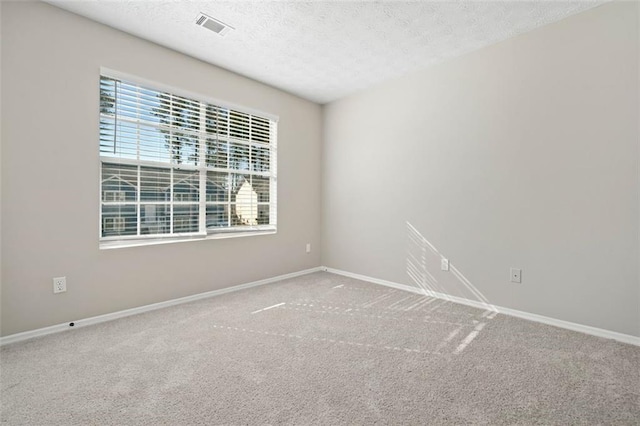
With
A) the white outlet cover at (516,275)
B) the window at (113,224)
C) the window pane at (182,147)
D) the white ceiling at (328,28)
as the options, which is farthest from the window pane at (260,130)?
the white outlet cover at (516,275)

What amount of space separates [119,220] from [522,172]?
145 inches

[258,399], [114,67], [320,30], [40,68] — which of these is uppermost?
[320,30]

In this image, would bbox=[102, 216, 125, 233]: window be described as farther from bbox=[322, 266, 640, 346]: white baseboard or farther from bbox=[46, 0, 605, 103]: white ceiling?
bbox=[322, 266, 640, 346]: white baseboard

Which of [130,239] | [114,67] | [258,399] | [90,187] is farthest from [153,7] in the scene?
[258,399]

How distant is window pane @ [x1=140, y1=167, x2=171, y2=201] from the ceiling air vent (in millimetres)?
1378

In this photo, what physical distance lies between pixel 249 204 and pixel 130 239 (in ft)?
4.55

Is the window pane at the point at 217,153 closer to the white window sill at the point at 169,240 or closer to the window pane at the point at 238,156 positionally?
the window pane at the point at 238,156

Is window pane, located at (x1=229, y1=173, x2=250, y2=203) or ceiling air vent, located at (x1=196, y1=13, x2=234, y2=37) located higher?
ceiling air vent, located at (x1=196, y1=13, x2=234, y2=37)

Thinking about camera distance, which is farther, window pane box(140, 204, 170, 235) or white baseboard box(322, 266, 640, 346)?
window pane box(140, 204, 170, 235)

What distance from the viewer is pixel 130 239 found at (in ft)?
9.45

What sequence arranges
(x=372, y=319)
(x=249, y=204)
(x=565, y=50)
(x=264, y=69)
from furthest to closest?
(x=249, y=204), (x=264, y=69), (x=372, y=319), (x=565, y=50)

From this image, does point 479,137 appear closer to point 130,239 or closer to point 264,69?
point 264,69

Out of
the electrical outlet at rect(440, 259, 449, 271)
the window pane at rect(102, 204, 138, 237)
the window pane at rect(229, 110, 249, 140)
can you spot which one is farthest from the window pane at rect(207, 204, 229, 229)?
the electrical outlet at rect(440, 259, 449, 271)

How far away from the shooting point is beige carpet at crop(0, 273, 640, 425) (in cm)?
152
